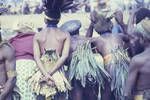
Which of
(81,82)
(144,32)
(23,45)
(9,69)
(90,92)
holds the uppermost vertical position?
(144,32)

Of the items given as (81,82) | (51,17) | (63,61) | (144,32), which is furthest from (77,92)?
(144,32)

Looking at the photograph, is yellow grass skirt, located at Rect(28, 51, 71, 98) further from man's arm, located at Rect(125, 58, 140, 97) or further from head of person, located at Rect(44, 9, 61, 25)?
man's arm, located at Rect(125, 58, 140, 97)

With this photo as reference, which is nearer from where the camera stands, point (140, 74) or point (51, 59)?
point (140, 74)

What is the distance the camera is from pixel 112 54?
8477 mm

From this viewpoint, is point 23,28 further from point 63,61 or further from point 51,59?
point 63,61

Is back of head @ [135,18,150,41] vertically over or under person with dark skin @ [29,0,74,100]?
over

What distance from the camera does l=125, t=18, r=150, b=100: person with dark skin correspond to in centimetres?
679

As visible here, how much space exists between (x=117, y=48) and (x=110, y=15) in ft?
2.56

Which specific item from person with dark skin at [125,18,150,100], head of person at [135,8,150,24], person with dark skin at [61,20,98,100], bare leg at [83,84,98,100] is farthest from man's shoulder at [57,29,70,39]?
head of person at [135,8,150,24]

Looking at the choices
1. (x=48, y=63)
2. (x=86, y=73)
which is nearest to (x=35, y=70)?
(x=48, y=63)

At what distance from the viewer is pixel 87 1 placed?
14867 mm

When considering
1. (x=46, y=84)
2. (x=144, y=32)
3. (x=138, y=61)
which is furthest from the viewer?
(x=46, y=84)

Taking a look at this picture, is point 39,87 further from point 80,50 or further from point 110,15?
point 110,15

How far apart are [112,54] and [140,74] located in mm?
1659
